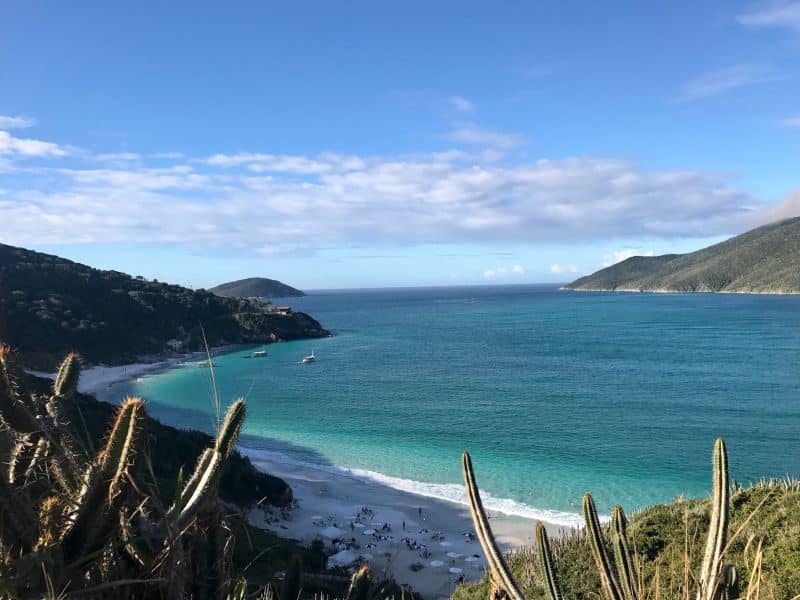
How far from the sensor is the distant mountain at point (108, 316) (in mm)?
58281

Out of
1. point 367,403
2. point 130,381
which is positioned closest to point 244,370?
point 130,381

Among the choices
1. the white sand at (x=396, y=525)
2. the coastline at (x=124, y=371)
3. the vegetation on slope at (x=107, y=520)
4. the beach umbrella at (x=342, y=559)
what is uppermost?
the vegetation on slope at (x=107, y=520)

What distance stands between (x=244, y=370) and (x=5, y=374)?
62.4 meters

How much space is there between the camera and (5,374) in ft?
8.15

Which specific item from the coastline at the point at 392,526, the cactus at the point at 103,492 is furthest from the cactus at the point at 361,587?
the coastline at the point at 392,526

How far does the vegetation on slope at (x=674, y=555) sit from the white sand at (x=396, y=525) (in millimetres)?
7579

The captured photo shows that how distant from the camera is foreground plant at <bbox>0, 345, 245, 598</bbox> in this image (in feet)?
6.38

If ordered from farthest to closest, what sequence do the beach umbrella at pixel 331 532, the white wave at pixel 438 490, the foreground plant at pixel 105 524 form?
the white wave at pixel 438 490, the beach umbrella at pixel 331 532, the foreground plant at pixel 105 524

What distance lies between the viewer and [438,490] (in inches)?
1046

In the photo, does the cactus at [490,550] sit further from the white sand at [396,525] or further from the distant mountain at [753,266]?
the distant mountain at [753,266]

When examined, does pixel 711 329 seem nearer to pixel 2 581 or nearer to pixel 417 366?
pixel 417 366

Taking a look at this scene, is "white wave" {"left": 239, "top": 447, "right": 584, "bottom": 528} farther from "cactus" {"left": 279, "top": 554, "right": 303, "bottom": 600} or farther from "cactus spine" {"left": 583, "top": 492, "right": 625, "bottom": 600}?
"cactus spine" {"left": 583, "top": 492, "right": 625, "bottom": 600}

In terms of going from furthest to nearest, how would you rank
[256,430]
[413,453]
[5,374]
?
[256,430] → [413,453] → [5,374]

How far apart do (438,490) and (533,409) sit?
48.3ft
